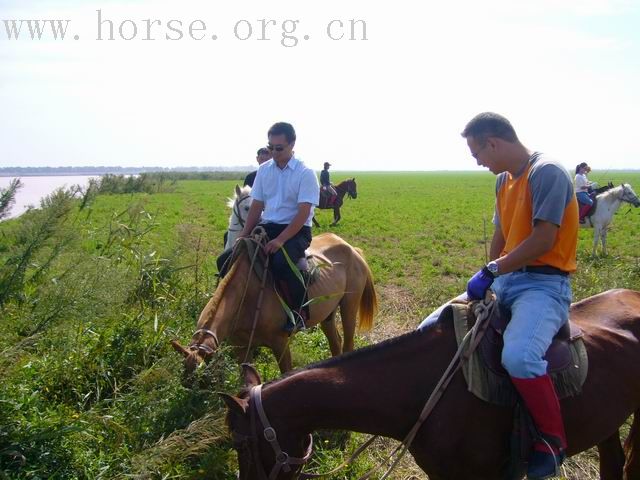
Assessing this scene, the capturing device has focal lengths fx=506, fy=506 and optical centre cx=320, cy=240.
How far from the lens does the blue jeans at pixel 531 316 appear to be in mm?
2645

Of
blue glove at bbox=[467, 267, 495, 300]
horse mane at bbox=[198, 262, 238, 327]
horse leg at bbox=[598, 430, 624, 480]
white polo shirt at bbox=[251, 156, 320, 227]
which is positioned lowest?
horse leg at bbox=[598, 430, 624, 480]

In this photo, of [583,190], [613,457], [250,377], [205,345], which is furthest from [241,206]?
[583,190]

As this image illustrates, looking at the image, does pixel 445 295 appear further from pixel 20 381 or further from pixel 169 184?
pixel 169 184

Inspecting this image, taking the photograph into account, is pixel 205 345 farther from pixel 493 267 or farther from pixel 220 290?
pixel 493 267

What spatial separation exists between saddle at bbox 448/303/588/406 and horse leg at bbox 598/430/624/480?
3.75 ft

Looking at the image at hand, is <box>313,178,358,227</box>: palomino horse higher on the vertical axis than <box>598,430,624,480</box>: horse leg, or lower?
higher

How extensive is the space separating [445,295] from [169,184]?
45183 millimetres

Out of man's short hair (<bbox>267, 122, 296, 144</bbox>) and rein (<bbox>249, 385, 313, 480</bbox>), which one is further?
man's short hair (<bbox>267, 122, 296, 144</bbox>)

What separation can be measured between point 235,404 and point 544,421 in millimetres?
1625

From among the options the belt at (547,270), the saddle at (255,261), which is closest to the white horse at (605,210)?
the saddle at (255,261)

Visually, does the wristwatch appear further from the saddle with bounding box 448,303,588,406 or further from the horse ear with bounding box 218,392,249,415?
the horse ear with bounding box 218,392,249,415

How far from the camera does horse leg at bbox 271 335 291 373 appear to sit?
4.79 m

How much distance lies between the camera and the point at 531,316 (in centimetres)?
276

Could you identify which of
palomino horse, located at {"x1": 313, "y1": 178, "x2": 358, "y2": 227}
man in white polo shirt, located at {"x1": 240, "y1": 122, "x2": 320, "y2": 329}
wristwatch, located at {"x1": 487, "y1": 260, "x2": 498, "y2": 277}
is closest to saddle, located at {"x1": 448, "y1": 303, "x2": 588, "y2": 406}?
wristwatch, located at {"x1": 487, "y1": 260, "x2": 498, "y2": 277}
